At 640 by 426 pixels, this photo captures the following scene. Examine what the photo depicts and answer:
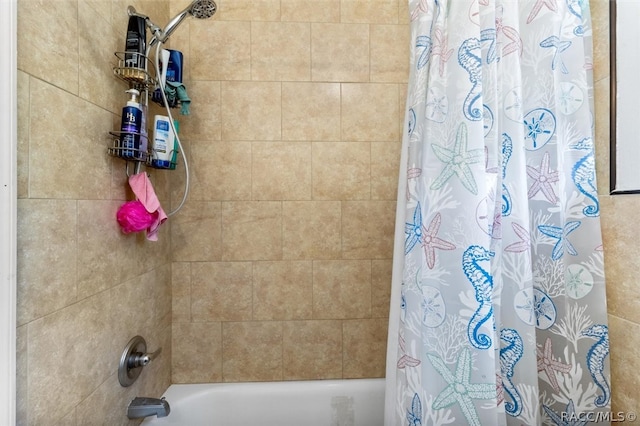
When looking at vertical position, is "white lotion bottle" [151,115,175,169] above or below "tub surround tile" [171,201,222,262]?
above

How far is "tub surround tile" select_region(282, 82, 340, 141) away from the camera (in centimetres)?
139

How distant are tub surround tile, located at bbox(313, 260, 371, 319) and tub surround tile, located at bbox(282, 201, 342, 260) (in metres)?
0.06

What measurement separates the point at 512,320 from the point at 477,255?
10.0 inches

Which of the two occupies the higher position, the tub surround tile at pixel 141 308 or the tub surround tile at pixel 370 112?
the tub surround tile at pixel 370 112

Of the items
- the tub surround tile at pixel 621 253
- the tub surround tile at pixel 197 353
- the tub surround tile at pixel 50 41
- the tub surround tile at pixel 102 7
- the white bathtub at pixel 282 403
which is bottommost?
the white bathtub at pixel 282 403

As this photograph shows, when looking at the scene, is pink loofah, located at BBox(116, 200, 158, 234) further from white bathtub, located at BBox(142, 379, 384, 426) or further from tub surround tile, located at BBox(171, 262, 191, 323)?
white bathtub, located at BBox(142, 379, 384, 426)

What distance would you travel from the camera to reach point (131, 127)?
2.91 ft

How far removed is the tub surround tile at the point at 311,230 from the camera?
1.40 metres

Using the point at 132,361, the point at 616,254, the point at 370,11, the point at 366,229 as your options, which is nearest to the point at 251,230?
the point at 366,229

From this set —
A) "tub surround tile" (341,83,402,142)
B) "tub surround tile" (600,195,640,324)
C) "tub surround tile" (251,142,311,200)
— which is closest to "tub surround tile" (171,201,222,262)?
"tub surround tile" (251,142,311,200)

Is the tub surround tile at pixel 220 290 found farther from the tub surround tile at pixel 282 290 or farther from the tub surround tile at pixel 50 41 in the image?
the tub surround tile at pixel 50 41

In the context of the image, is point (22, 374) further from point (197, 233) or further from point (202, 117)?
point (202, 117)

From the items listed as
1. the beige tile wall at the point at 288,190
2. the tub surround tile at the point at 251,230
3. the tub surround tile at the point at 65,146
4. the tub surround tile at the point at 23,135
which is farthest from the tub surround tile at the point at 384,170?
the tub surround tile at the point at 23,135

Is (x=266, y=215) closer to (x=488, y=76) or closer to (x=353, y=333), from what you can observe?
(x=353, y=333)
